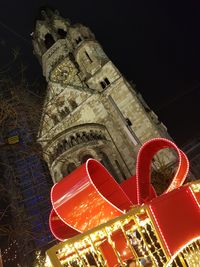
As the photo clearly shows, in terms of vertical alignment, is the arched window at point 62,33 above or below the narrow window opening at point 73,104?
above

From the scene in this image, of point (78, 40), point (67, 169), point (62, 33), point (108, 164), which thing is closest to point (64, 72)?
point (78, 40)

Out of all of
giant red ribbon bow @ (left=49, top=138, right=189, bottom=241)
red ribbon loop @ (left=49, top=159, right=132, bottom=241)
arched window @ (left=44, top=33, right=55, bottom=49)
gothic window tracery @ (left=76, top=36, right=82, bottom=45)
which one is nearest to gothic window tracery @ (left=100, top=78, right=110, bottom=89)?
gothic window tracery @ (left=76, top=36, right=82, bottom=45)

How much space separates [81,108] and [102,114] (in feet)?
7.13

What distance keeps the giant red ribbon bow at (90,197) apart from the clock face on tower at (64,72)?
2458 centimetres

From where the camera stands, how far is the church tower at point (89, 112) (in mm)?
21859

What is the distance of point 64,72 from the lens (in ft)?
94.9

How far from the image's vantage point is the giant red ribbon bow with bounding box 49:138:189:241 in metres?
3.27

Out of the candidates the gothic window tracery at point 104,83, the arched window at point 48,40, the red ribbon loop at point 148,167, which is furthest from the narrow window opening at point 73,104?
the red ribbon loop at point 148,167

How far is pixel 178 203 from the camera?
306 cm

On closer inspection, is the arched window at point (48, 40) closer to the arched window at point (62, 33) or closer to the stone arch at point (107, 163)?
A: the arched window at point (62, 33)

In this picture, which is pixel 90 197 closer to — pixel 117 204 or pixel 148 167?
pixel 117 204

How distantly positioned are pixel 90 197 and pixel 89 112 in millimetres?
21482

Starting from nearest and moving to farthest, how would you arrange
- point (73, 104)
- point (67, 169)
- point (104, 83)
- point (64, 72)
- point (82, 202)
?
1. point (82, 202)
2. point (67, 169)
3. point (104, 83)
4. point (73, 104)
5. point (64, 72)

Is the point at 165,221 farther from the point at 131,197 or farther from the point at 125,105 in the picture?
the point at 125,105
